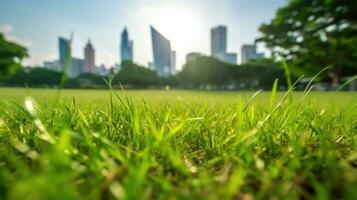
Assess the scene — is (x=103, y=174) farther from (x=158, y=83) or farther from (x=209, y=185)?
(x=158, y=83)

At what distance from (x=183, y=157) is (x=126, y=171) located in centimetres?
21

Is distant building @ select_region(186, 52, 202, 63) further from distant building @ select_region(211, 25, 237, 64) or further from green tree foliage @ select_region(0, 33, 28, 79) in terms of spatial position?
distant building @ select_region(211, 25, 237, 64)

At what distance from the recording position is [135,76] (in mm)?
57719

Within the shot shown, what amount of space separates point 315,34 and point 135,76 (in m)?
38.9

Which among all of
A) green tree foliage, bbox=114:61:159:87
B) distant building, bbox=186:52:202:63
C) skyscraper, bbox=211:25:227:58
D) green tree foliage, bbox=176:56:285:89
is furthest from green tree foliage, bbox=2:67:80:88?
skyscraper, bbox=211:25:227:58

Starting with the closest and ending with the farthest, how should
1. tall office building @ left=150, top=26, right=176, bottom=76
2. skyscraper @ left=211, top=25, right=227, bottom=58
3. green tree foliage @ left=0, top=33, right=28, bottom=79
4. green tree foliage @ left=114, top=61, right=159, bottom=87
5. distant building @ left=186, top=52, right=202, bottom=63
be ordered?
1. tall office building @ left=150, top=26, right=176, bottom=76
2. green tree foliage @ left=0, top=33, right=28, bottom=79
3. distant building @ left=186, top=52, right=202, bottom=63
4. green tree foliage @ left=114, top=61, right=159, bottom=87
5. skyscraper @ left=211, top=25, right=227, bottom=58

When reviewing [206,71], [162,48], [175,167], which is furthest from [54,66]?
[175,167]

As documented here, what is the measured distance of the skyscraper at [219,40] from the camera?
131m

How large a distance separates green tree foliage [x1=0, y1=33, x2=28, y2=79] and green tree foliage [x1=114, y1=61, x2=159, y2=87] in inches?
756

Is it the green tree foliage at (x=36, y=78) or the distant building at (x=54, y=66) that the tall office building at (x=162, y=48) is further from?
the distant building at (x=54, y=66)

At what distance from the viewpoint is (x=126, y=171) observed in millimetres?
546

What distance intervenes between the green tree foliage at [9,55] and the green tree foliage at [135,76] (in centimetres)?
1921

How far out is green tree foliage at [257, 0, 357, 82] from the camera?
2278 centimetres

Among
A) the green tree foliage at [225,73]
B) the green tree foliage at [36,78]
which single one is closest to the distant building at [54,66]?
the green tree foliage at [36,78]
